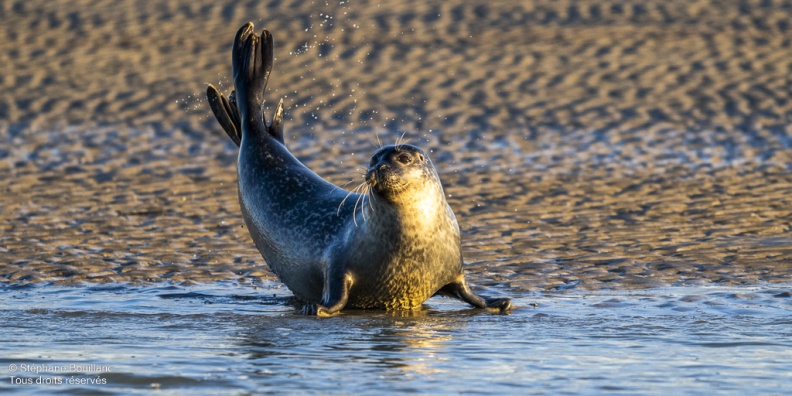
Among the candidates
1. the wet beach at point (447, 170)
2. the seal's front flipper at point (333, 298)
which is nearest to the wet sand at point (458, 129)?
the wet beach at point (447, 170)

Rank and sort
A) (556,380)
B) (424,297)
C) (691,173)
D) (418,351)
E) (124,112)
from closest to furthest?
(556,380), (418,351), (424,297), (691,173), (124,112)

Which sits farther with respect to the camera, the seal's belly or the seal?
the seal's belly

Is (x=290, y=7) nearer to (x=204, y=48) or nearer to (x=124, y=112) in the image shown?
(x=204, y=48)

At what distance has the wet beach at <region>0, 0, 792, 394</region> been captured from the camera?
5.52 meters

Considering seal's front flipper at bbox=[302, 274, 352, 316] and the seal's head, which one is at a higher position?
the seal's head

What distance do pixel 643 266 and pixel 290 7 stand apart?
34.5 feet

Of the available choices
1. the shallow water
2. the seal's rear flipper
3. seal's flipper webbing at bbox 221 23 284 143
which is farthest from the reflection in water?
the seal's rear flipper

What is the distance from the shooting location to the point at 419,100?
1415 cm

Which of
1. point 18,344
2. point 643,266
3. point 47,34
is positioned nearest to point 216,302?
point 18,344

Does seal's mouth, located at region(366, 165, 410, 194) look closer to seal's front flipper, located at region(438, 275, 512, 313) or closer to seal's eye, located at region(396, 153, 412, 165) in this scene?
seal's eye, located at region(396, 153, 412, 165)

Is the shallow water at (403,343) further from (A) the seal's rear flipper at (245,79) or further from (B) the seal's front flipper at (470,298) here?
(A) the seal's rear flipper at (245,79)

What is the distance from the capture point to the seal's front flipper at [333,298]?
610cm

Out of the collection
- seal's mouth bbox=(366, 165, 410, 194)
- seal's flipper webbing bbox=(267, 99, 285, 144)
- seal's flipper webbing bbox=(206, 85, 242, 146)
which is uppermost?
seal's flipper webbing bbox=(206, 85, 242, 146)

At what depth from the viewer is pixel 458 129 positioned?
13375 mm
